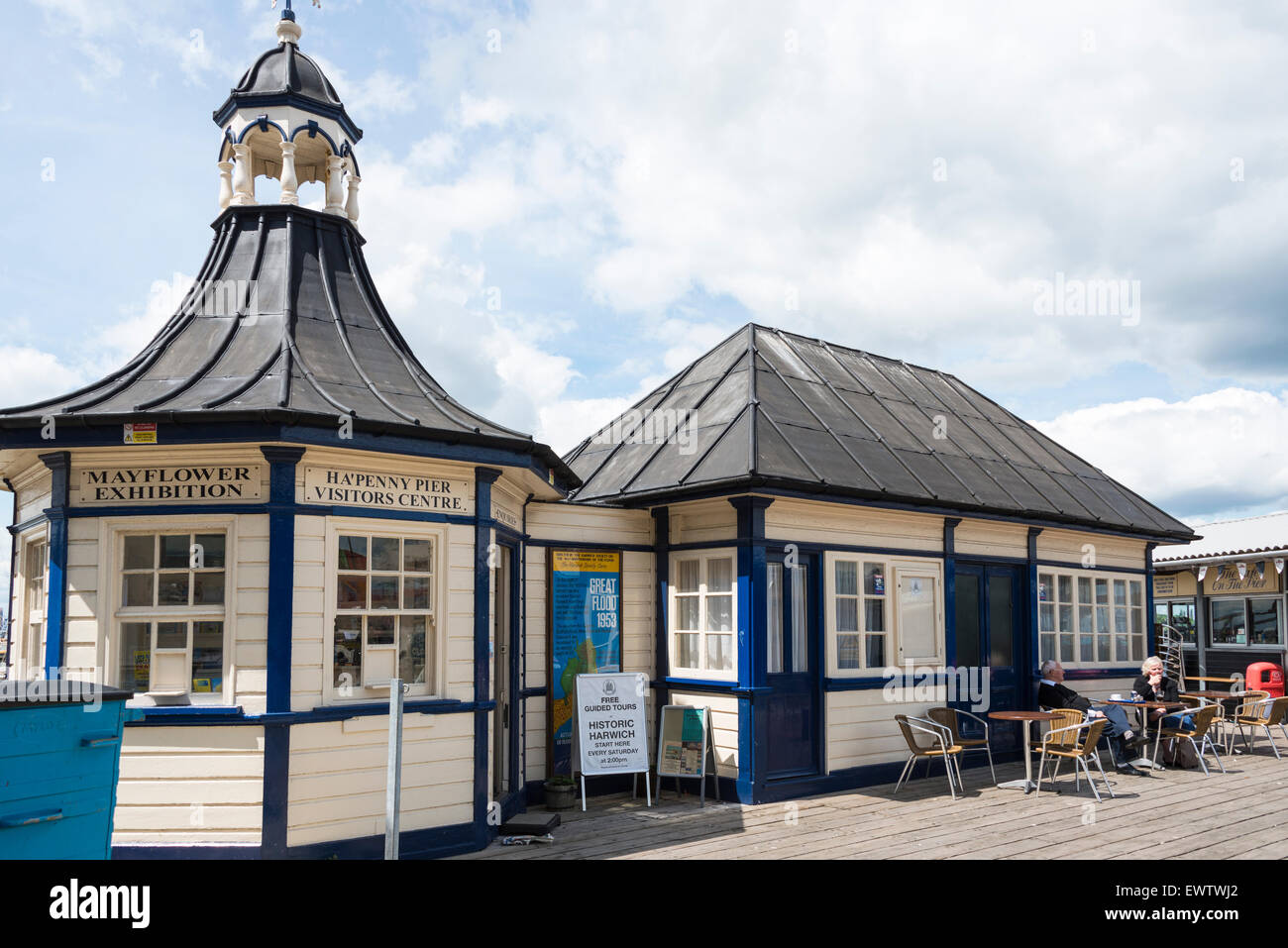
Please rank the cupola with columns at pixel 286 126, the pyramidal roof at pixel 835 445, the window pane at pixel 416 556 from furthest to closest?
the pyramidal roof at pixel 835 445, the cupola with columns at pixel 286 126, the window pane at pixel 416 556

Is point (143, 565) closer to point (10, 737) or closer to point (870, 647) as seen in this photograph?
point (10, 737)

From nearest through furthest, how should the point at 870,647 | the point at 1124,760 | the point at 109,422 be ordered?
the point at 109,422 < the point at 870,647 < the point at 1124,760

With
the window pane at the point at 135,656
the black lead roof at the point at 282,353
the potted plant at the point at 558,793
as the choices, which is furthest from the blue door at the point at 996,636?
the window pane at the point at 135,656

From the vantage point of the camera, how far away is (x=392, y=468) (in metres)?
7.73

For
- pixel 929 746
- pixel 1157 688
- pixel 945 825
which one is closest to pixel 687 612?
pixel 929 746

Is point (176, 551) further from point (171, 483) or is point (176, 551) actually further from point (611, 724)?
point (611, 724)

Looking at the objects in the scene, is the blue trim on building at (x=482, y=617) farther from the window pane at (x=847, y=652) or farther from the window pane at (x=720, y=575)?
the window pane at (x=847, y=652)

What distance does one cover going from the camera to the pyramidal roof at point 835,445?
1044 centimetres

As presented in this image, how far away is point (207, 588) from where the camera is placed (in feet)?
24.0

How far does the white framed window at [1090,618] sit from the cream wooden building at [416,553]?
73mm

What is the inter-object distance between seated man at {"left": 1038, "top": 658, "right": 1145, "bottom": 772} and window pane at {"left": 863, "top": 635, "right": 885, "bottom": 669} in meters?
2.15

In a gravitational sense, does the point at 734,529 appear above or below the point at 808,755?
above

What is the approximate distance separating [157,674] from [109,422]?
75.0 inches

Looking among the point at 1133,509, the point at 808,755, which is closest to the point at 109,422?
the point at 808,755
